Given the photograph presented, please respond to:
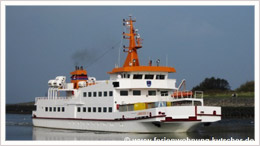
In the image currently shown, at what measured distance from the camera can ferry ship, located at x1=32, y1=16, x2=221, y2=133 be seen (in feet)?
87.5

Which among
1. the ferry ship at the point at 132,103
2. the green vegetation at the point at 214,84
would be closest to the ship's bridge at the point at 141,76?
the ferry ship at the point at 132,103

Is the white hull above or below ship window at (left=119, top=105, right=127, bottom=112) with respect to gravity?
below

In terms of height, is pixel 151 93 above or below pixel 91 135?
above

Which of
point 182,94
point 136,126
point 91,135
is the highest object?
point 182,94

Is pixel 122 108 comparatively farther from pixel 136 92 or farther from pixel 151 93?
pixel 151 93

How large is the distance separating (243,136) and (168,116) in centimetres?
436

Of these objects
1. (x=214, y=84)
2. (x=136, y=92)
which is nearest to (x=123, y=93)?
(x=136, y=92)

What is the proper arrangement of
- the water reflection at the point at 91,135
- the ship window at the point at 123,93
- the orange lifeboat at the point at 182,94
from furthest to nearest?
the ship window at the point at 123,93
the orange lifeboat at the point at 182,94
the water reflection at the point at 91,135

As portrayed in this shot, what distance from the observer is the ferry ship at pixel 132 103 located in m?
26.7

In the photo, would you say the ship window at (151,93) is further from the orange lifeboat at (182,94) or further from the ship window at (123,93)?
the ship window at (123,93)

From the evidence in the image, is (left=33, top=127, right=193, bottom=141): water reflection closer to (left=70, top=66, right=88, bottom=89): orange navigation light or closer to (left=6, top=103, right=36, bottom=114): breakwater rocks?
(left=70, top=66, right=88, bottom=89): orange navigation light

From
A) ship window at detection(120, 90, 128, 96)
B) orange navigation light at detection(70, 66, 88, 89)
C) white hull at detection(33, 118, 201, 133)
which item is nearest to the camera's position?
white hull at detection(33, 118, 201, 133)

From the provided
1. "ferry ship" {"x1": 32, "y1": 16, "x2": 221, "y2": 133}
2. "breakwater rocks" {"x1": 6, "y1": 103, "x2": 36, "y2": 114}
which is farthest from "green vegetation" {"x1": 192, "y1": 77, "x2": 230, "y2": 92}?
"ferry ship" {"x1": 32, "y1": 16, "x2": 221, "y2": 133}

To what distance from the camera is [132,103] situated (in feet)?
93.1
